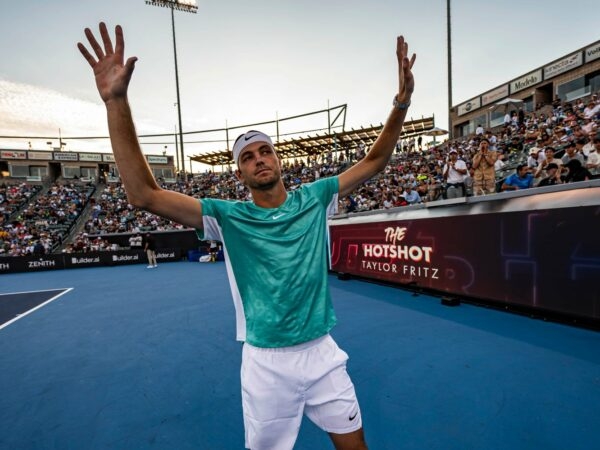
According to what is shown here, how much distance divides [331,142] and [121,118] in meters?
34.2

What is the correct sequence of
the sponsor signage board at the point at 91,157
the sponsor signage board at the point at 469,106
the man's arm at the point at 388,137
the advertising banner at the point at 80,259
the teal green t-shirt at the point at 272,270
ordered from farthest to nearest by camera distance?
the sponsor signage board at the point at 91,157, the sponsor signage board at the point at 469,106, the advertising banner at the point at 80,259, the man's arm at the point at 388,137, the teal green t-shirt at the point at 272,270

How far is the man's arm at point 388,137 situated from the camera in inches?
86.2

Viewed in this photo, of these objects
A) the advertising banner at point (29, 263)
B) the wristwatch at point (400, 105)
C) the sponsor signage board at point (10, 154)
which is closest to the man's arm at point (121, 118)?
the wristwatch at point (400, 105)

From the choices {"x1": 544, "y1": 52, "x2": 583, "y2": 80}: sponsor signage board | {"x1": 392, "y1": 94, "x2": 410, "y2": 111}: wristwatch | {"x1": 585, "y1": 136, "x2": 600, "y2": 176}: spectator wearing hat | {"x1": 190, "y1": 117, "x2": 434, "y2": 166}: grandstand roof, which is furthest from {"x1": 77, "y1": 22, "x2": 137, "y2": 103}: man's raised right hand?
{"x1": 544, "y1": 52, "x2": 583, "y2": 80}: sponsor signage board

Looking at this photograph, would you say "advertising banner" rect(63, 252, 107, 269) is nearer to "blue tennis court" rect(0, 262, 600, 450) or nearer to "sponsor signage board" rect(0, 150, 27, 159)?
"blue tennis court" rect(0, 262, 600, 450)

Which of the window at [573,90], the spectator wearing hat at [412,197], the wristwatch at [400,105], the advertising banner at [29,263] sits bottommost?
the advertising banner at [29,263]

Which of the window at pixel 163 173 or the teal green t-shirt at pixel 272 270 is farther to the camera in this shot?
the window at pixel 163 173

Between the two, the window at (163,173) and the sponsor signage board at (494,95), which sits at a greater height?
the sponsor signage board at (494,95)

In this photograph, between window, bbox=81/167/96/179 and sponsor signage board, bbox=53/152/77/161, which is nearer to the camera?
sponsor signage board, bbox=53/152/77/161

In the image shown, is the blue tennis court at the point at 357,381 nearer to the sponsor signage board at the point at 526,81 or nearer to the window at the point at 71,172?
the sponsor signage board at the point at 526,81

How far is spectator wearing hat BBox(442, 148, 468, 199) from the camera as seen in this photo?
7438 mm

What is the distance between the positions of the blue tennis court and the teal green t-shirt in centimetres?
176

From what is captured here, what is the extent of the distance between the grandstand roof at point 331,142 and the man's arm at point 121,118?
2604cm

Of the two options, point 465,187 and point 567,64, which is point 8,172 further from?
point 567,64
